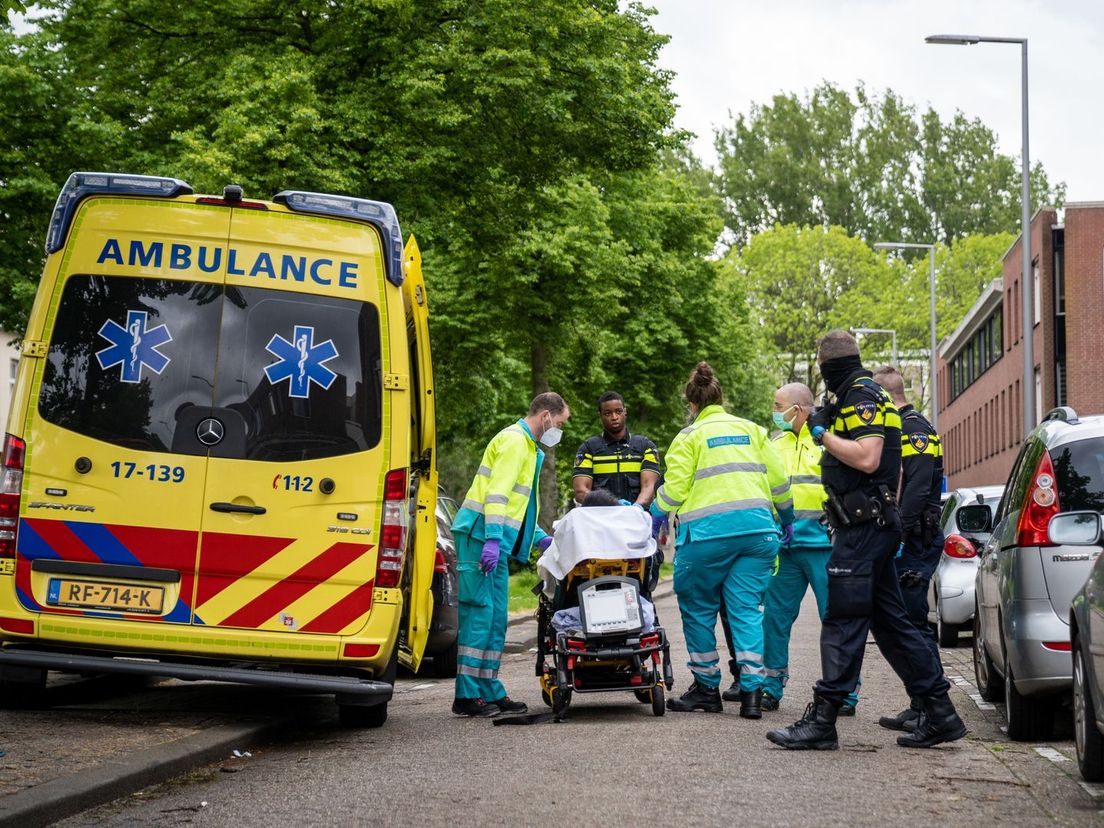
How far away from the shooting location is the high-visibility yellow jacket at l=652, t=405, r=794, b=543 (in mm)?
9602

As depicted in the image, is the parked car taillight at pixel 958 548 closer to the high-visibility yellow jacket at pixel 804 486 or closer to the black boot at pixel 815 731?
the high-visibility yellow jacket at pixel 804 486

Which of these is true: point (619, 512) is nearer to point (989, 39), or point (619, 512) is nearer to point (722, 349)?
point (989, 39)

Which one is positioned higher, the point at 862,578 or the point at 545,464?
the point at 545,464

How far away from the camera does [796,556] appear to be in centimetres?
1003

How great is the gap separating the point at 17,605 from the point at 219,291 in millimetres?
1879

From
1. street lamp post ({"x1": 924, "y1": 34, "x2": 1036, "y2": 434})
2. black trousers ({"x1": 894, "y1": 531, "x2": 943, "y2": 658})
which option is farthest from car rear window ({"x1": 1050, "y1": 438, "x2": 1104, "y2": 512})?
street lamp post ({"x1": 924, "y1": 34, "x2": 1036, "y2": 434})

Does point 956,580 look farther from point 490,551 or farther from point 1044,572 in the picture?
point 1044,572

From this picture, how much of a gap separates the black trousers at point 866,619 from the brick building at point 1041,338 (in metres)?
34.7

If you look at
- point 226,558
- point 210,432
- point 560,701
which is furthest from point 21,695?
point 560,701

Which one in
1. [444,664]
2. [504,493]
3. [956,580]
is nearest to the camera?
[504,493]

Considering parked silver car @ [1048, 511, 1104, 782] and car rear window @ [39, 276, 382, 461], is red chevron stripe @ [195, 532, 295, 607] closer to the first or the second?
car rear window @ [39, 276, 382, 461]

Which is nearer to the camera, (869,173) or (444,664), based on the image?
(444,664)

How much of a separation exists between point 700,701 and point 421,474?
2138 mm

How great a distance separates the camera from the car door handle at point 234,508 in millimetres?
8312
